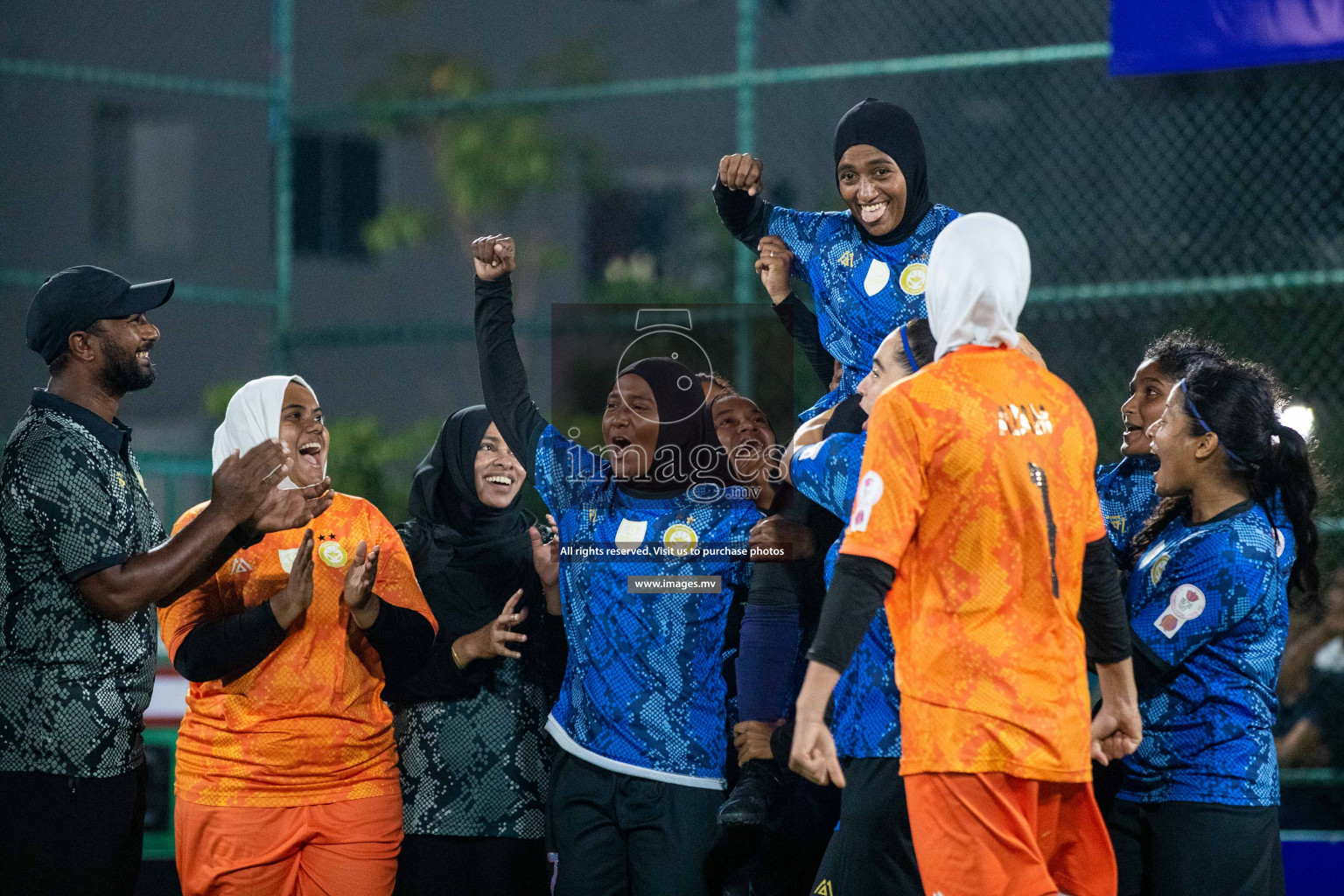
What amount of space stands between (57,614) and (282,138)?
595 cm

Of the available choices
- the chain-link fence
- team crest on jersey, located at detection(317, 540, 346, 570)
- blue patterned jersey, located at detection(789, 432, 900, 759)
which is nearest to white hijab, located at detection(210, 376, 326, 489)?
team crest on jersey, located at detection(317, 540, 346, 570)

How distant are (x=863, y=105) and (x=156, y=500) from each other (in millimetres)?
5856

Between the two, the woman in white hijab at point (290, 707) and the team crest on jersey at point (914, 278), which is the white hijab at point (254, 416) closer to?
the woman in white hijab at point (290, 707)

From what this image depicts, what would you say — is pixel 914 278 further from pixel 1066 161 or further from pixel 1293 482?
pixel 1066 161

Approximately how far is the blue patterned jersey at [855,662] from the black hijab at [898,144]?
0.81m

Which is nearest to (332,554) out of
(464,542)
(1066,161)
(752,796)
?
(464,542)

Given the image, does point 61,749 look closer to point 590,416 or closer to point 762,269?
point 762,269

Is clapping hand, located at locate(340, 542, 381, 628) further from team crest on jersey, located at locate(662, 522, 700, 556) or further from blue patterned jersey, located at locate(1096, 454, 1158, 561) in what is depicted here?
blue patterned jersey, located at locate(1096, 454, 1158, 561)

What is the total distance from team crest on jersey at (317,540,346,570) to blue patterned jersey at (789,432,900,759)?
52.5 inches

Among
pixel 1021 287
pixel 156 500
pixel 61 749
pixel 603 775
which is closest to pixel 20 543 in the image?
pixel 61 749

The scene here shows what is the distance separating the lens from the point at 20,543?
132 inches

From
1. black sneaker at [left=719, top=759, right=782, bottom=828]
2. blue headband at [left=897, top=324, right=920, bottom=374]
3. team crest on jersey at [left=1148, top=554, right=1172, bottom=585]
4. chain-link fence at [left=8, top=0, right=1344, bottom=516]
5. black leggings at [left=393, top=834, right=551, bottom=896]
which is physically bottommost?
black leggings at [left=393, top=834, right=551, bottom=896]

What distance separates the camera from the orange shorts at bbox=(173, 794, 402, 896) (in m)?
3.47

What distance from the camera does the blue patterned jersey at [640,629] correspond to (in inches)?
140
